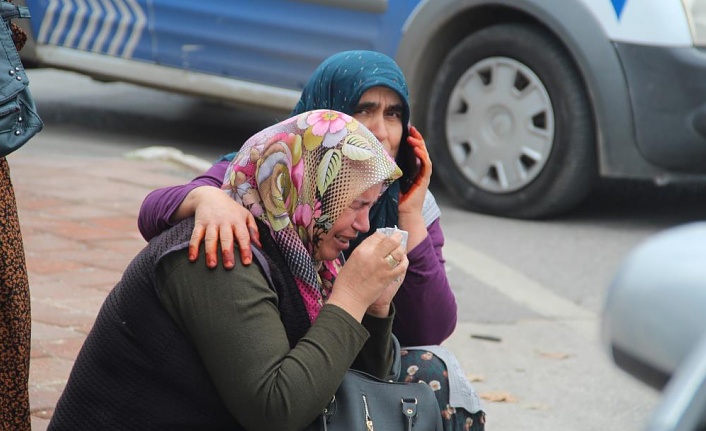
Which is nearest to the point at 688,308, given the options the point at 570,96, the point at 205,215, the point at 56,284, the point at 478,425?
the point at 205,215

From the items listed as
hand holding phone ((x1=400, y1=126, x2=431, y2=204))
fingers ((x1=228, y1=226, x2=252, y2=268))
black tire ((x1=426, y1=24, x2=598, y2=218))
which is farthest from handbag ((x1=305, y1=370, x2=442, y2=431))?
black tire ((x1=426, y1=24, x2=598, y2=218))

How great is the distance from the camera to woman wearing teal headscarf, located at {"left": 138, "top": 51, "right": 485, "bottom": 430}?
2795 mm

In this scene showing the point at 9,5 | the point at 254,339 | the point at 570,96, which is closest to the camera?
the point at 254,339

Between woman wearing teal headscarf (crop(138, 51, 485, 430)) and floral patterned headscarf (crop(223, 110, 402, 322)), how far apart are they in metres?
0.07

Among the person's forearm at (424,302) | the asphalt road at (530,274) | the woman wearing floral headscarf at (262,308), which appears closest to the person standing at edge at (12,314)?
the woman wearing floral headscarf at (262,308)

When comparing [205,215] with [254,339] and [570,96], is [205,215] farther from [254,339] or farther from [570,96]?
[570,96]

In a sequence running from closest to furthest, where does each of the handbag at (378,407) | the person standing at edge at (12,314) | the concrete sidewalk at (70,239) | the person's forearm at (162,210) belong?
the handbag at (378,407)
the person's forearm at (162,210)
the person standing at edge at (12,314)
the concrete sidewalk at (70,239)

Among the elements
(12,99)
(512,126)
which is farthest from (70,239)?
(12,99)

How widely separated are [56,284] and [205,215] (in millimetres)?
2320

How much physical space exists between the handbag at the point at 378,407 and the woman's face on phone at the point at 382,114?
0.78m

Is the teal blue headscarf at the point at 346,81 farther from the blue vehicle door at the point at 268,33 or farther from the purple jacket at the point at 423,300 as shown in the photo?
the blue vehicle door at the point at 268,33

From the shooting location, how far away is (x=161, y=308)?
257 centimetres

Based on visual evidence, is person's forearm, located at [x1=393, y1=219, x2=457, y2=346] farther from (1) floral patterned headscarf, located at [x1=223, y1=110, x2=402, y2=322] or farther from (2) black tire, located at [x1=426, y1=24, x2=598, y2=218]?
(2) black tire, located at [x1=426, y1=24, x2=598, y2=218]

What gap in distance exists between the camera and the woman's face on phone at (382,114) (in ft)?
11.1
